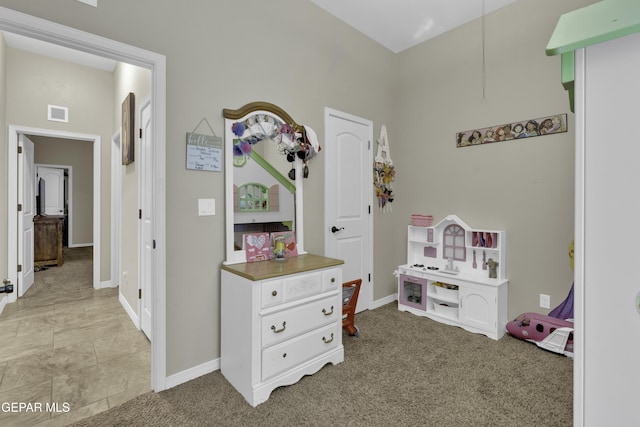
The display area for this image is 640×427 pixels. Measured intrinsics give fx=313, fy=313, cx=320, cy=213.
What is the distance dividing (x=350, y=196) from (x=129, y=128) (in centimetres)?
241

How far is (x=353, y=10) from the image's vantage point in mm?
3037

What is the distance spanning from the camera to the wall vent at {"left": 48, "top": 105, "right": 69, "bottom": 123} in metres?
3.90

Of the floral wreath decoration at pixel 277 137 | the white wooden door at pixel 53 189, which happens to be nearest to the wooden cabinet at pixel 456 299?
the floral wreath decoration at pixel 277 137

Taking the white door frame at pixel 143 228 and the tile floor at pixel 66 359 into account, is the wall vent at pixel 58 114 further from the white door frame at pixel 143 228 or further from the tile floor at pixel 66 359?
the tile floor at pixel 66 359

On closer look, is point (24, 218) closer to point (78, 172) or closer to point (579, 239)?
point (78, 172)

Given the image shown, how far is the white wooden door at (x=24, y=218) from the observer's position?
3.80 m

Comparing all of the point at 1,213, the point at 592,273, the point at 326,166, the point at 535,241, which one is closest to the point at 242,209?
the point at 326,166

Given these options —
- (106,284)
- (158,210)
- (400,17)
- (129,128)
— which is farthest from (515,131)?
(106,284)

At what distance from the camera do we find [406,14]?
122 inches

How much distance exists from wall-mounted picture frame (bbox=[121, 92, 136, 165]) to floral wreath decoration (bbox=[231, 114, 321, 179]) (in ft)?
4.89

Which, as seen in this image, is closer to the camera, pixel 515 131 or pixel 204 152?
pixel 204 152

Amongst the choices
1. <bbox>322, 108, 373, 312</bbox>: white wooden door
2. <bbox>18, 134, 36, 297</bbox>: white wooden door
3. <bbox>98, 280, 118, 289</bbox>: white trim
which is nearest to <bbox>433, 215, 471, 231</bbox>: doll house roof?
<bbox>322, 108, 373, 312</bbox>: white wooden door

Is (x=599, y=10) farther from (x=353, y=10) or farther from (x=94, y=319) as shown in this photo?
(x=94, y=319)

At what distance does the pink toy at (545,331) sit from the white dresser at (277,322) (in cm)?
160
